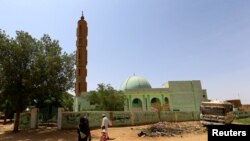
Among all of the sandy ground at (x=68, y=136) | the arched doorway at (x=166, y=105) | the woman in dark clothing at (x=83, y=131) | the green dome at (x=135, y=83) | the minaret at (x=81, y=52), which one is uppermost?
the minaret at (x=81, y=52)

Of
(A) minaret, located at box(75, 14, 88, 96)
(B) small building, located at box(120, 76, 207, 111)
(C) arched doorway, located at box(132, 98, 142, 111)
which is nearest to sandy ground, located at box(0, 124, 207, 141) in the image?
(B) small building, located at box(120, 76, 207, 111)

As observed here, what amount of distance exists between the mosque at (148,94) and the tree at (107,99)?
16.0 feet

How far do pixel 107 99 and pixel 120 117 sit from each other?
14.1 meters

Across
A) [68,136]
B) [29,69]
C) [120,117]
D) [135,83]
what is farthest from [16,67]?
[135,83]

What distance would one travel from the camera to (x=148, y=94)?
1919 inches

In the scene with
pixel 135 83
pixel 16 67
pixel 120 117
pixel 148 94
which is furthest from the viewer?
pixel 135 83

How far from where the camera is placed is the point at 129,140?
1591 centimetres

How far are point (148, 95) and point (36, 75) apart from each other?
31.2 metres

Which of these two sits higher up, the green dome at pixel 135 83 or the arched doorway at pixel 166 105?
the green dome at pixel 135 83

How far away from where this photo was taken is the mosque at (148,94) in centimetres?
4422

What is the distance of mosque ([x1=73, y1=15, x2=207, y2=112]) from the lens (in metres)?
44.2

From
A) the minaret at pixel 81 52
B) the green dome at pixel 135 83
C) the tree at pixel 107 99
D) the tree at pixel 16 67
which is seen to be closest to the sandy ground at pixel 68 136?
the tree at pixel 16 67

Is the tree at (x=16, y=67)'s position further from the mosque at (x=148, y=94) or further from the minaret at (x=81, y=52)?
the minaret at (x=81, y=52)

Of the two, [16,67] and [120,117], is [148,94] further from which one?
[16,67]
